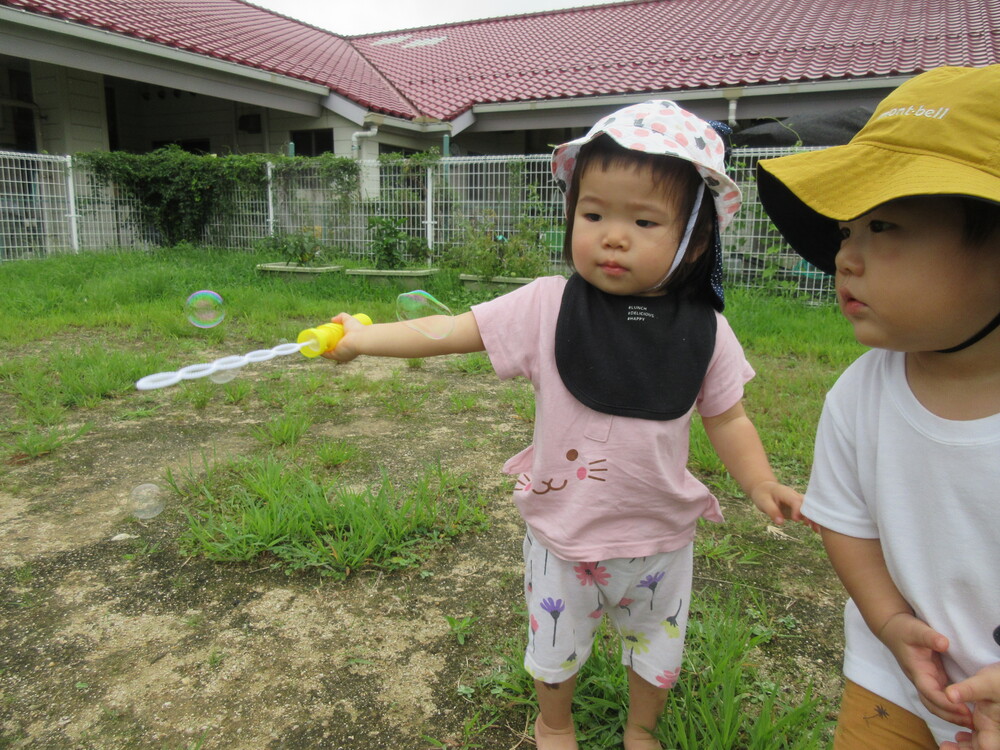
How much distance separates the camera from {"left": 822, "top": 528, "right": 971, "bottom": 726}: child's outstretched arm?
0.92 m

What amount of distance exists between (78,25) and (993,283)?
10.5m

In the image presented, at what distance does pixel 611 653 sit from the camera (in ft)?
5.67

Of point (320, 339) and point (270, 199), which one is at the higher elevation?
point (270, 199)

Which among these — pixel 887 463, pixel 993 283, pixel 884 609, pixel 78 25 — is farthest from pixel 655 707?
pixel 78 25

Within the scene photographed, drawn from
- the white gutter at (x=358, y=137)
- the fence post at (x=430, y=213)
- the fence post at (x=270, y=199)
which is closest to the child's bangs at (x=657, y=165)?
the fence post at (x=430, y=213)

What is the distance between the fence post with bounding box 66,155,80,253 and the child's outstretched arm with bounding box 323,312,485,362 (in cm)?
999

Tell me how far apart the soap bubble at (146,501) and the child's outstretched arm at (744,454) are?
6.55 ft

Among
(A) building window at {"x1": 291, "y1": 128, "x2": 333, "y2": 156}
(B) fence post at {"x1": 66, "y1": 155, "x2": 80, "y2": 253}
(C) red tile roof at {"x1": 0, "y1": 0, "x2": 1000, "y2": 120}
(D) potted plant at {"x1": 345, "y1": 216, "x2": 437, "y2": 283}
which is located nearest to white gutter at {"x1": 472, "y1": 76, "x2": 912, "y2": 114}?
(C) red tile roof at {"x1": 0, "y1": 0, "x2": 1000, "y2": 120}

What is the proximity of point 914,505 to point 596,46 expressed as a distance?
14.3 metres

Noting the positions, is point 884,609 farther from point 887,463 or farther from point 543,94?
point 543,94

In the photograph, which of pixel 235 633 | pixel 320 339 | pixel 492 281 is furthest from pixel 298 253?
pixel 320 339

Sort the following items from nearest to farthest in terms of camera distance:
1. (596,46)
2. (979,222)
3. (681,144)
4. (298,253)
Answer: (979,222), (681,144), (298,253), (596,46)

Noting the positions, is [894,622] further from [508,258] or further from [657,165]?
[508,258]

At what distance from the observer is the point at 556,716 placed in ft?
4.67
